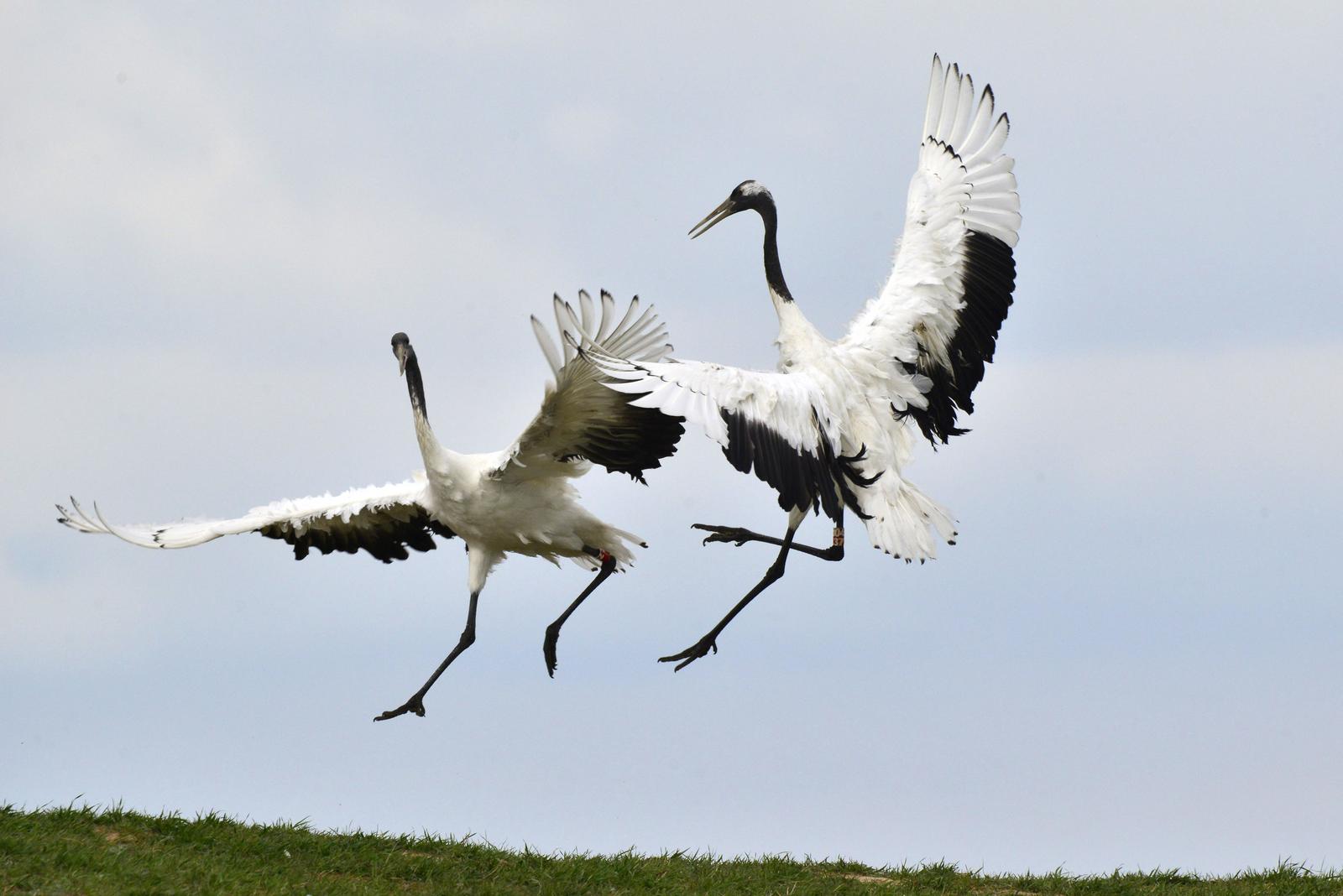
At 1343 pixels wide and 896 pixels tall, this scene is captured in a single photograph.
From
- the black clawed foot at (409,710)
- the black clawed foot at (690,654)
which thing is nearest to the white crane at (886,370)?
the black clawed foot at (690,654)

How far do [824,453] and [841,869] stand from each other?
7.13 ft

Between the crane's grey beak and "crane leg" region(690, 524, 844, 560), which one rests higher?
the crane's grey beak

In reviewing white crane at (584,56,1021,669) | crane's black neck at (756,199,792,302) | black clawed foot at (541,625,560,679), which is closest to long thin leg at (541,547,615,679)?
black clawed foot at (541,625,560,679)

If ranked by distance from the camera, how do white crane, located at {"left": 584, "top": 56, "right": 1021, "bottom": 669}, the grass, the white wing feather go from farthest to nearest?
the white wing feather < white crane, located at {"left": 584, "top": 56, "right": 1021, "bottom": 669} < the grass

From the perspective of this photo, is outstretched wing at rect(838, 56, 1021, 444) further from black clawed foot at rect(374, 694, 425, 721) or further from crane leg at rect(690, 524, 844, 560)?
black clawed foot at rect(374, 694, 425, 721)

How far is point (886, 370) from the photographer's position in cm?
780

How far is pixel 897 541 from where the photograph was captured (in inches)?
280

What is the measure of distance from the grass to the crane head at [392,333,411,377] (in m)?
2.74

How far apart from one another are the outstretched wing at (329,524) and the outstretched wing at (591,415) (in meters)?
0.99

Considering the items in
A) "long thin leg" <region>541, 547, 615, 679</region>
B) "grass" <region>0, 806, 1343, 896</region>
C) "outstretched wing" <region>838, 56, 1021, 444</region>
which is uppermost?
"outstretched wing" <region>838, 56, 1021, 444</region>

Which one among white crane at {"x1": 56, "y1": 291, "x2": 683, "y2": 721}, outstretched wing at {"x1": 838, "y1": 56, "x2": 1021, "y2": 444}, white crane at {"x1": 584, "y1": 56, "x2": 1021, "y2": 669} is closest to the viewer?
white crane at {"x1": 584, "y1": 56, "x2": 1021, "y2": 669}

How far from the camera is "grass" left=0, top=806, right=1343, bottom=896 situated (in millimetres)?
6238

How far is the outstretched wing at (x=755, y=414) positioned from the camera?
6340 mm

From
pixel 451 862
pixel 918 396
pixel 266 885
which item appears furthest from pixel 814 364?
pixel 266 885
